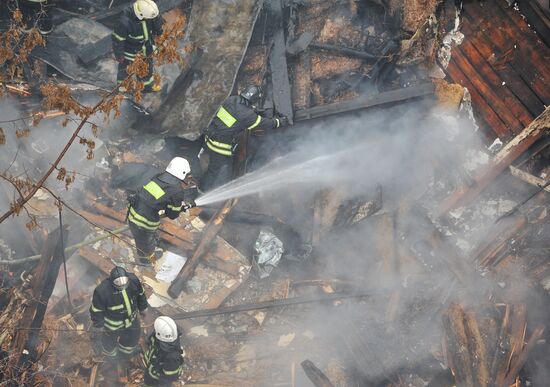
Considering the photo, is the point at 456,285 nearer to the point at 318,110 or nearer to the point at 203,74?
the point at 318,110

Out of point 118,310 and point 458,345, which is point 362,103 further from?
point 118,310

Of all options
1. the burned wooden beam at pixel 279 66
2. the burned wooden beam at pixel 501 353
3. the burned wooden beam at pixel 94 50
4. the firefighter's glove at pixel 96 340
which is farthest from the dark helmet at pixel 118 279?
the burned wooden beam at pixel 501 353

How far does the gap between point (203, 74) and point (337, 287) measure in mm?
4702

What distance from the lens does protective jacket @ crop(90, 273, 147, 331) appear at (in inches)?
271

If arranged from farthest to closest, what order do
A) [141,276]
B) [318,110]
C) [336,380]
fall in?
[318,110] → [141,276] → [336,380]

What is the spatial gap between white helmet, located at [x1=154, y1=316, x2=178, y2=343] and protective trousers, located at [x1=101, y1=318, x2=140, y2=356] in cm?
82

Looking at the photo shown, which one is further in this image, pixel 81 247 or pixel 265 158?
pixel 265 158

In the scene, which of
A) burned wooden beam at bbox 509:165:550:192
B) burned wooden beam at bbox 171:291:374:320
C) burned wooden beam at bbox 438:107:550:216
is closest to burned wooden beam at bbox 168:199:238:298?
burned wooden beam at bbox 171:291:374:320

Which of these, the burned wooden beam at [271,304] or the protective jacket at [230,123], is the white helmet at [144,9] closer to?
the protective jacket at [230,123]

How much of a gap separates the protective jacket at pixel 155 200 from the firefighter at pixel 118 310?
1.01 m

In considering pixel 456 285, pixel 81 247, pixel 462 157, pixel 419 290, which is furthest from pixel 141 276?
pixel 462 157

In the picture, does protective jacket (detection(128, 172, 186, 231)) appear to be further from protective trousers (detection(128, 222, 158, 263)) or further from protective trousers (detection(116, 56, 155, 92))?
protective trousers (detection(116, 56, 155, 92))

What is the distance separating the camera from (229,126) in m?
8.44

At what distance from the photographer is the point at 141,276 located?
27.9 ft
